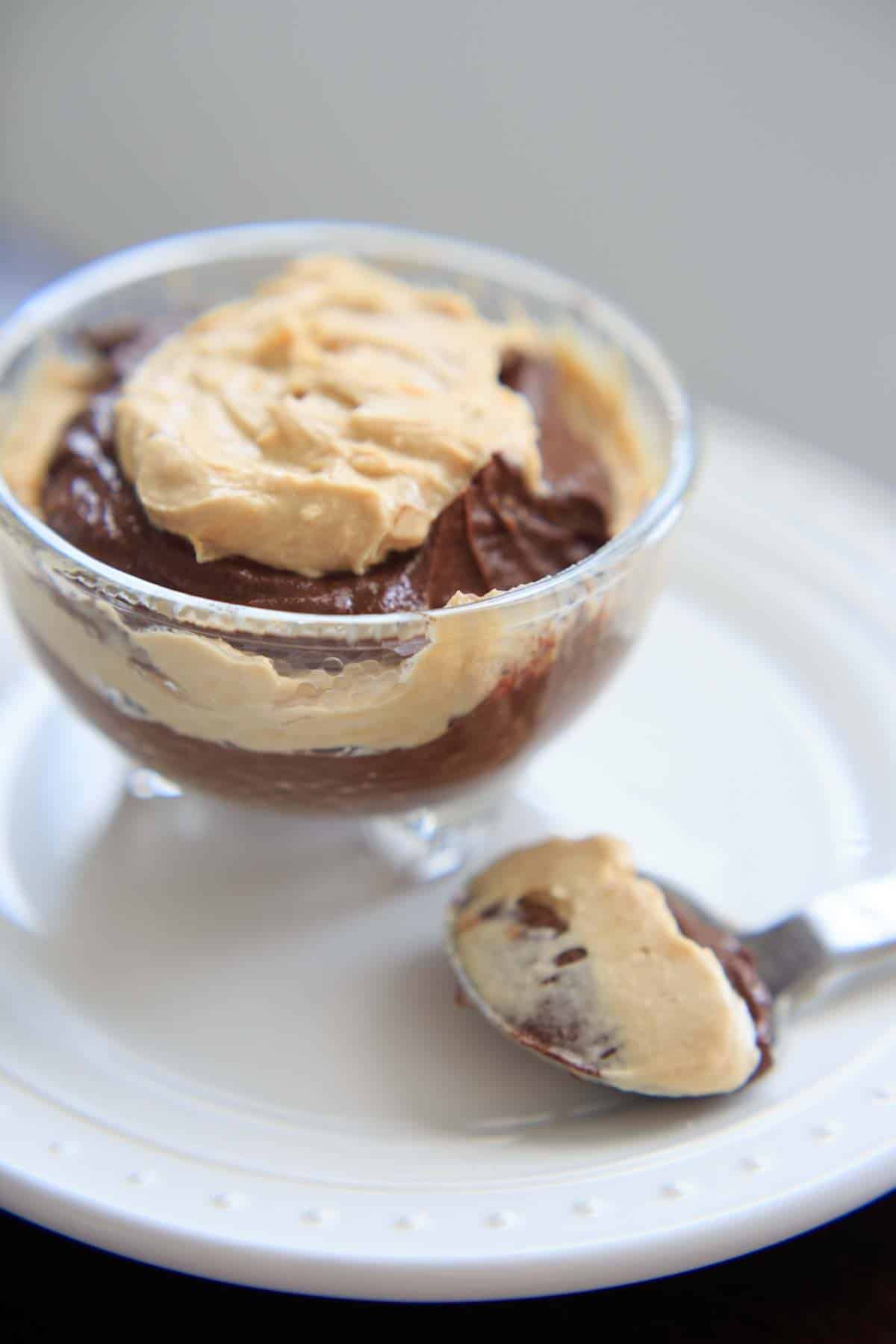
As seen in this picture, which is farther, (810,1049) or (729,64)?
(729,64)

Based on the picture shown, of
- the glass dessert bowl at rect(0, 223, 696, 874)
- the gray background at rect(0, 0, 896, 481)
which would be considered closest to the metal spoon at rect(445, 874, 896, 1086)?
the glass dessert bowl at rect(0, 223, 696, 874)

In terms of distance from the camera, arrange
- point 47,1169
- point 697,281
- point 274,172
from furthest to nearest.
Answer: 1. point 274,172
2. point 697,281
3. point 47,1169

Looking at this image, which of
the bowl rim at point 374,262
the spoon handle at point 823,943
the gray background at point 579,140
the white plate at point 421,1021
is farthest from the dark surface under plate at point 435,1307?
the gray background at point 579,140

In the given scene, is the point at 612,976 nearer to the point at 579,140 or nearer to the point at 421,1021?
the point at 421,1021

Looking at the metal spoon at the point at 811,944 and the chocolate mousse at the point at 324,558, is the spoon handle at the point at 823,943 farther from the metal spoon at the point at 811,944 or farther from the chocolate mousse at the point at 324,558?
the chocolate mousse at the point at 324,558

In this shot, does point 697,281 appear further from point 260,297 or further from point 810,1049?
point 810,1049

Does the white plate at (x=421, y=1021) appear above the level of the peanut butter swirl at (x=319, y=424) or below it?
below

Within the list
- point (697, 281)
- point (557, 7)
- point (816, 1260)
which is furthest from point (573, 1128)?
point (557, 7)

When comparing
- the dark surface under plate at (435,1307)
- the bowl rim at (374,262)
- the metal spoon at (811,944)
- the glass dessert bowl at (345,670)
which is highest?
the bowl rim at (374,262)

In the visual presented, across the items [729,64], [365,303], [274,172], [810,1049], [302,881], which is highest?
[729,64]
